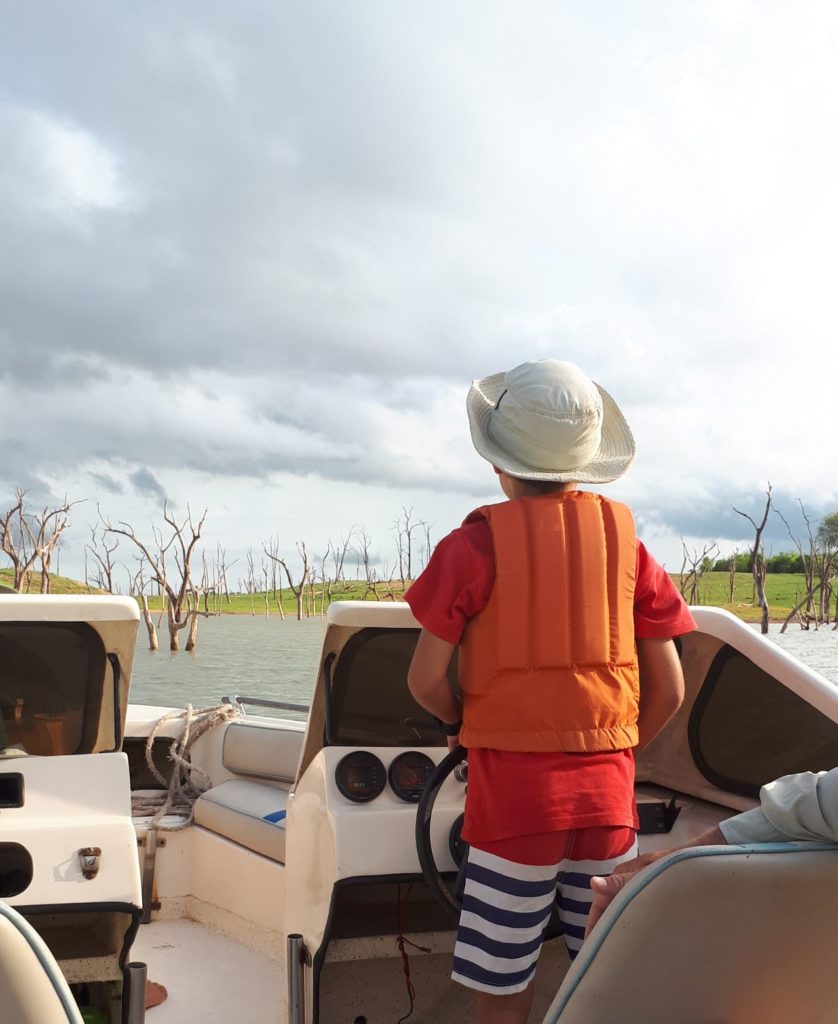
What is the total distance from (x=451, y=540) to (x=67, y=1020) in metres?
0.95

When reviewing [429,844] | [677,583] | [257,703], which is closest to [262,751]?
[257,703]

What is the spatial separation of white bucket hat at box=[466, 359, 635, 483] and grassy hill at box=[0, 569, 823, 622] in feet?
203

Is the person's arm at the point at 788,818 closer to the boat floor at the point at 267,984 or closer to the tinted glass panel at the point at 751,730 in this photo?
the tinted glass panel at the point at 751,730

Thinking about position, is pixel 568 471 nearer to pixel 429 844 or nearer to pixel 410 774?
pixel 429 844

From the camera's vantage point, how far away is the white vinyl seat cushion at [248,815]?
3795mm

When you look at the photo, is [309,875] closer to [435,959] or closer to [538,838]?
[435,959]

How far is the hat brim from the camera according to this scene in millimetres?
1983

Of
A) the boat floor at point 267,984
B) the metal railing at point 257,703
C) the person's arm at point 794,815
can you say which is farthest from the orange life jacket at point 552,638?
the metal railing at point 257,703

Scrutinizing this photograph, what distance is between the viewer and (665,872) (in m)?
1.24

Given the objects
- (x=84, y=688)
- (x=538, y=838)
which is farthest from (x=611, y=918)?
(x=84, y=688)

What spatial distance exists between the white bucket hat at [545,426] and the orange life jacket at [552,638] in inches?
4.1

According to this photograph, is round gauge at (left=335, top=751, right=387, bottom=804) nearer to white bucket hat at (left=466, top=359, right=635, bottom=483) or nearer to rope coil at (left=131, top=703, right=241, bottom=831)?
white bucket hat at (left=466, top=359, right=635, bottom=483)

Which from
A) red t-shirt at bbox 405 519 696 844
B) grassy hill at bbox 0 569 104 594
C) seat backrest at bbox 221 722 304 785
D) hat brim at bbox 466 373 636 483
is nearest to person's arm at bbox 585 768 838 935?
red t-shirt at bbox 405 519 696 844

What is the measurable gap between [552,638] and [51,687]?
4.90 feet
